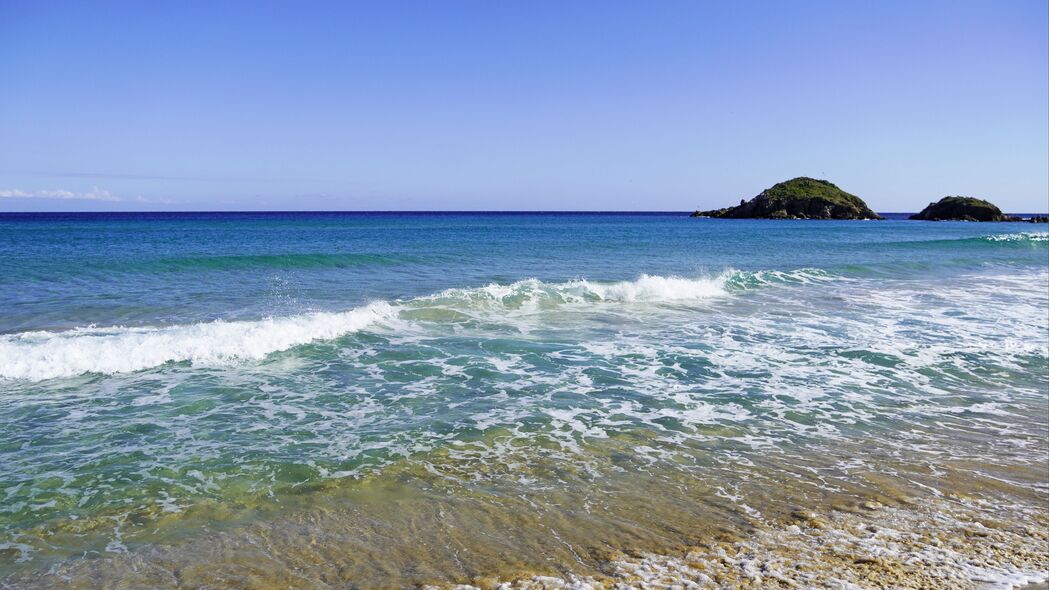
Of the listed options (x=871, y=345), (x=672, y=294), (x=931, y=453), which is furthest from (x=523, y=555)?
(x=672, y=294)

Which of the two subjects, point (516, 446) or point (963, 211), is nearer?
point (516, 446)

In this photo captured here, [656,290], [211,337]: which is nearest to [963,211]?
[656,290]

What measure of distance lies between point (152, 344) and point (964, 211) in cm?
12338

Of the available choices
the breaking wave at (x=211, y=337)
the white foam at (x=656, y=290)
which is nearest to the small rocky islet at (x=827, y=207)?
the white foam at (x=656, y=290)

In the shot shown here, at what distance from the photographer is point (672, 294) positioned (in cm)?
2023

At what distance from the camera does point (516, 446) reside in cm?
732

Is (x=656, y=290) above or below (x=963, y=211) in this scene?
below

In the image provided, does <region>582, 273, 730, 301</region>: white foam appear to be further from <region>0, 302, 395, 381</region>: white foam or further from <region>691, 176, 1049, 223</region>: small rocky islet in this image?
<region>691, 176, 1049, 223</region>: small rocky islet

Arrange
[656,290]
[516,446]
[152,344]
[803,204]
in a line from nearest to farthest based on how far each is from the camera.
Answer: [516,446] < [152,344] < [656,290] < [803,204]

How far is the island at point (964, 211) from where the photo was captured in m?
101

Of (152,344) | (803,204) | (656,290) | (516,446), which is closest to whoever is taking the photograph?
(516,446)

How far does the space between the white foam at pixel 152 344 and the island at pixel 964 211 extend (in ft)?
386

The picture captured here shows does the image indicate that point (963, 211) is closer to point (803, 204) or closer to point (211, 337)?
point (803, 204)

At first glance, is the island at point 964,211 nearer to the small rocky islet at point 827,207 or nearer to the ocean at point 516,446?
the small rocky islet at point 827,207
